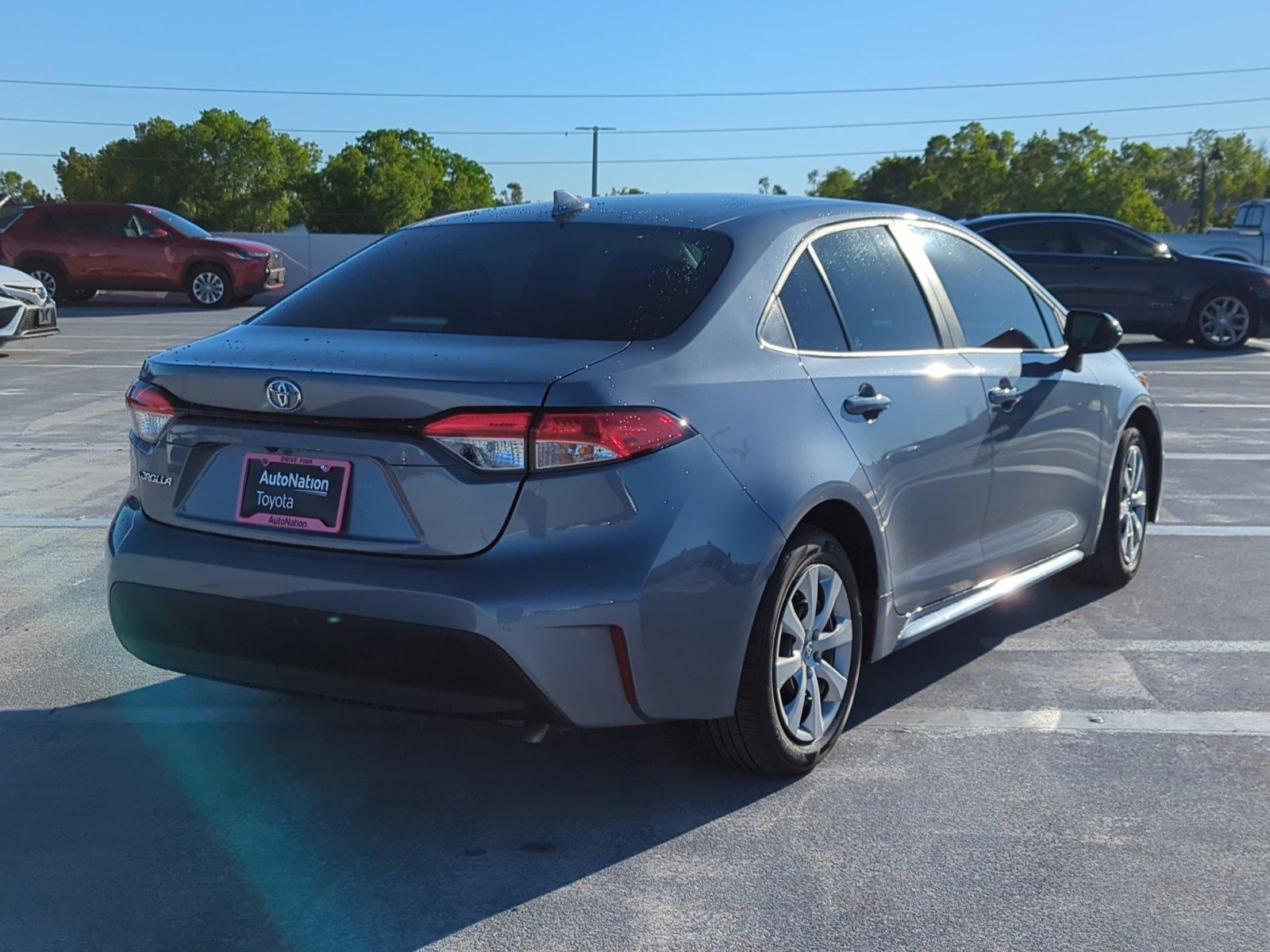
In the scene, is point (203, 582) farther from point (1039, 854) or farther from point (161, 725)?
point (1039, 854)

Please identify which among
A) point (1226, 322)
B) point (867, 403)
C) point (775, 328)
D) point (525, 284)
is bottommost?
point (1226, 322)

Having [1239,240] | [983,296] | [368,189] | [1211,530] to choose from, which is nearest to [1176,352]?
[1239,240]

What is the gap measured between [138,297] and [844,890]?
2826cm

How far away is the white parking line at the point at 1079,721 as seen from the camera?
4.41 meters

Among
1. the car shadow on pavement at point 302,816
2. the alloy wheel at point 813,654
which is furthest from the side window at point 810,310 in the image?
the car shadow on pavement at point 302,816

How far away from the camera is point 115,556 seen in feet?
12.7

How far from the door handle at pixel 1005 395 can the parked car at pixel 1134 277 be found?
12.5 metres

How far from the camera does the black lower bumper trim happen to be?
3361mm

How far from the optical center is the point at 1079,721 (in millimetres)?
4480

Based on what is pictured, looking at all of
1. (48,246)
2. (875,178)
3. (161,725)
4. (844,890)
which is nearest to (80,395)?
(161,725)

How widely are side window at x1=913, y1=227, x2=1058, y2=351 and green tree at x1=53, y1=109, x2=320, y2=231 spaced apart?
102m

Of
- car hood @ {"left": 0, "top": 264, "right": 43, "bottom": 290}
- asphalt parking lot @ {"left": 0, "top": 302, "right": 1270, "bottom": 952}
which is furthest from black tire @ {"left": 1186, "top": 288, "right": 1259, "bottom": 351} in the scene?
Answer: car hood @ {"left": 0, "top": 264, "right": 43, "bottom": 290}

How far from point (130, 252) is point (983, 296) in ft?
74.5

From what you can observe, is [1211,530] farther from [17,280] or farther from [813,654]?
[17,280]
